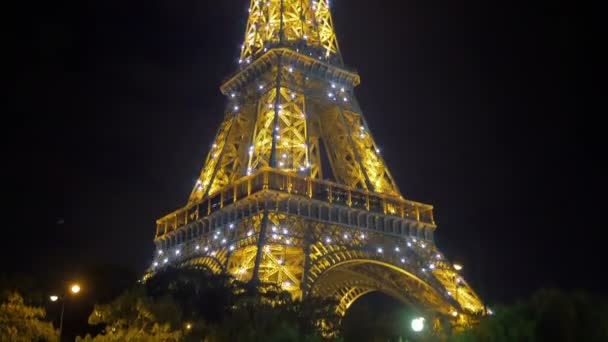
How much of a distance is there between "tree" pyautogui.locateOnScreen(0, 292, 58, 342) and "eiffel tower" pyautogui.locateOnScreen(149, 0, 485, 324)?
9364 millimetres

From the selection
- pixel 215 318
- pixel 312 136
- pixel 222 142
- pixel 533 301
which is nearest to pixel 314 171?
pixel 312 136

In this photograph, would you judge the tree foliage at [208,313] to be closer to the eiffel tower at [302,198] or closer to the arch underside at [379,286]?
the eiffel tower at [302,198]

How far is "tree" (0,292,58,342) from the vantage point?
16133 mm

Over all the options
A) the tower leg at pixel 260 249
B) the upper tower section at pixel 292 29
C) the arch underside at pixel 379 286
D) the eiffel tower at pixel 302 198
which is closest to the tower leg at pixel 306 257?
the eiffel tower at pixel 302 198

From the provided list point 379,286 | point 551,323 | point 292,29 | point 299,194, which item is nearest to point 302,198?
point 299,194

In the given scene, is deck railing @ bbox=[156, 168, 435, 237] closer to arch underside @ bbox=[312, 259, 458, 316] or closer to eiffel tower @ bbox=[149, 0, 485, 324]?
eiffel tower @ bbox=[149, 0, 485, 324]

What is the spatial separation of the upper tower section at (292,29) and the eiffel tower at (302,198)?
80mm

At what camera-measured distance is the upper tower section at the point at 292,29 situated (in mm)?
36594

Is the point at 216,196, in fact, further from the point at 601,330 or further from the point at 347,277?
the point at 601,330

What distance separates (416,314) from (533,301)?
1728 centimetres

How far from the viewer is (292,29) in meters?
37.3

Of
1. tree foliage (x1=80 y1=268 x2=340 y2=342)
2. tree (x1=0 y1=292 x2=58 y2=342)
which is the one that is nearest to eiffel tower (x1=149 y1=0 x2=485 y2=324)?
tree foliage (x1=80 y1=268 x2=340 y2=342)

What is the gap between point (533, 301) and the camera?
14.9 meters

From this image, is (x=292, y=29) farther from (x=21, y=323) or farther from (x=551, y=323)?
(x=551, y=323)
